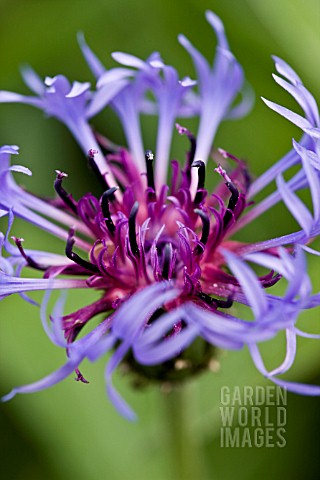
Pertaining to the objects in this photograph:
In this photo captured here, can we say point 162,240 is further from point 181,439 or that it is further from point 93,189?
point 93,189

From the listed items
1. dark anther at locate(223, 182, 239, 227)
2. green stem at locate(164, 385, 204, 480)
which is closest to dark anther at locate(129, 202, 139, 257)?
dark anther at locate(223, 182, 239, 227)

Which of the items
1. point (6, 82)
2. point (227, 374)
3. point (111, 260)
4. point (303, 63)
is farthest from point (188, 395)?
point (6, 82)

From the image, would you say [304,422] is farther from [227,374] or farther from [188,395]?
[188,395]

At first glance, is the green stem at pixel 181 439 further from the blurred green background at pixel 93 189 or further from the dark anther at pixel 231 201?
the dark anther at pixel 231 201

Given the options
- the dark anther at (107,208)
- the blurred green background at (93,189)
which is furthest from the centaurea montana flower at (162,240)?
the blurred green background at (93,189)

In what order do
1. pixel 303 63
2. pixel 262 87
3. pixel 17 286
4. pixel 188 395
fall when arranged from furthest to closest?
1. pixel 262 87
2. pixel 303 63
3. pixel 188 395
4. pixel 17 286

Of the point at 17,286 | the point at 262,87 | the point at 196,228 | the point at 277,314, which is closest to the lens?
the point at 277,314
